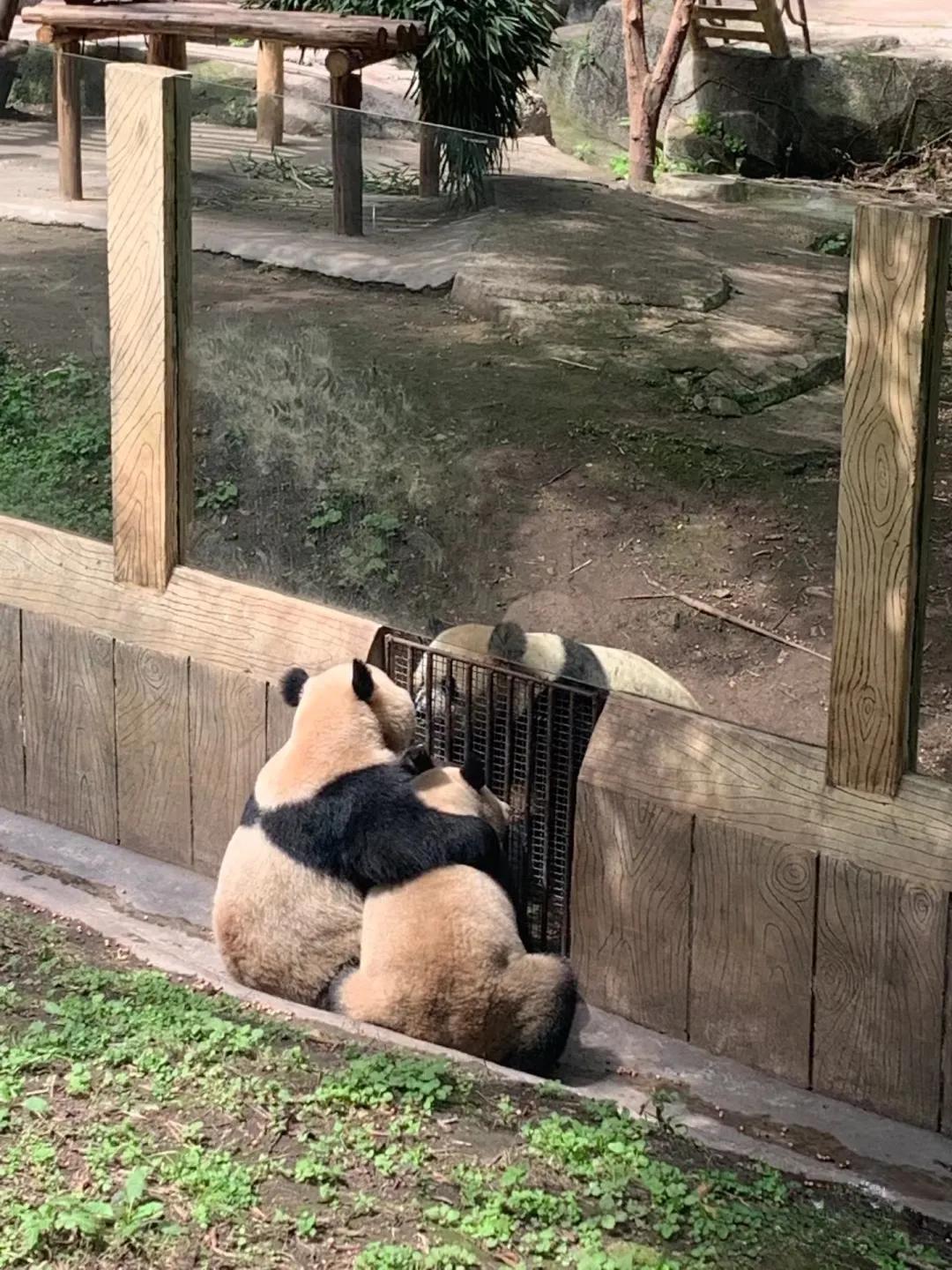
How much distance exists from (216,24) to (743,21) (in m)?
11.6

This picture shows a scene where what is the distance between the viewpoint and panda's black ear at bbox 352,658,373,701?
4.51 m

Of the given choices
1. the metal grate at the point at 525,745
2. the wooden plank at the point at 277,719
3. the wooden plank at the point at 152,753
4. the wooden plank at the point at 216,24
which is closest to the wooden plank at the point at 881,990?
the metal grate at the point at 525,745

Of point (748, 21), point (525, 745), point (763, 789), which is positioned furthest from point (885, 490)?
point (748, 21)

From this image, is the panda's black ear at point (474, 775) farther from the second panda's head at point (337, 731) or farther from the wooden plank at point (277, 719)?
the wooden plank at point (277, 719)

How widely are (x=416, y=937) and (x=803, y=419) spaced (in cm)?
163

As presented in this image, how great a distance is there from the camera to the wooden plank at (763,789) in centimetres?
409

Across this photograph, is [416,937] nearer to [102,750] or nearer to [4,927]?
[4,927]

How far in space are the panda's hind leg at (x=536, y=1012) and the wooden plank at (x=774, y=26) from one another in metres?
13.9

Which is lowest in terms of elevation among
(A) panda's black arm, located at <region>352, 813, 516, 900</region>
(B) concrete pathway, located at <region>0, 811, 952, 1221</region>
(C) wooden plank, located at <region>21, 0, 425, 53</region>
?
(B) concrete pathway, located at <region>0, 811, 952, 1221</region>

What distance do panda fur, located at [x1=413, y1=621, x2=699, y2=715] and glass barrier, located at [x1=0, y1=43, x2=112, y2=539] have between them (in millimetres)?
1304

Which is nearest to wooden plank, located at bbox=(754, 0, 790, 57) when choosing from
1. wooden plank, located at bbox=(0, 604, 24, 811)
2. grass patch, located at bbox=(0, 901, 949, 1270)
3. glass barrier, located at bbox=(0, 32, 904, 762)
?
glass barrier, located at bbox=(0, 32, 904, 762)

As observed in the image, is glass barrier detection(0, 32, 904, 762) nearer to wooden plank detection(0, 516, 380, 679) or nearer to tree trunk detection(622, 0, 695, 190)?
wooden plank detection(0, 516, 380, 679)

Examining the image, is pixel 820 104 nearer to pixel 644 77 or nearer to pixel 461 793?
pixel 644 77

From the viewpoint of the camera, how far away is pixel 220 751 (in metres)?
5.15
